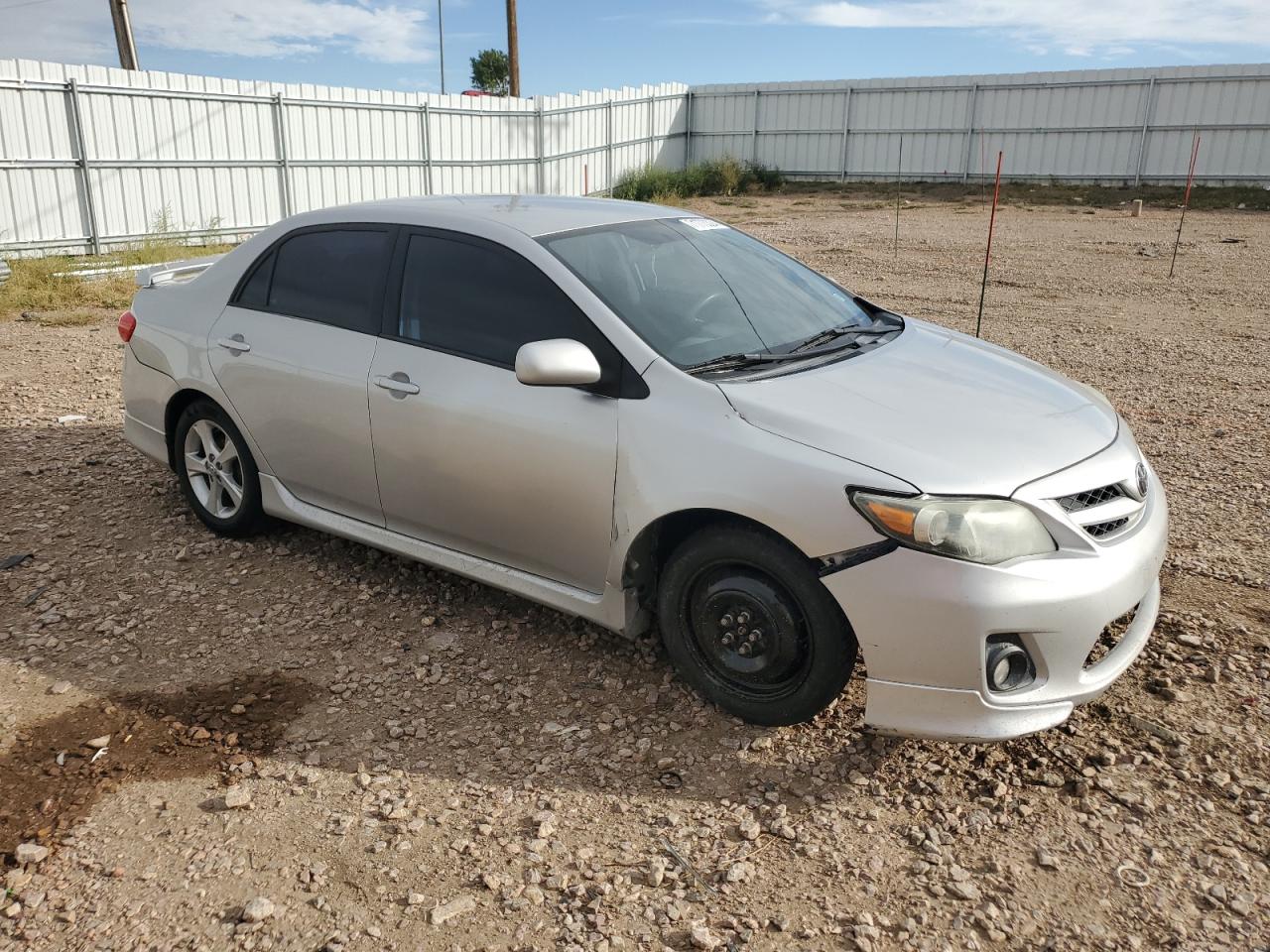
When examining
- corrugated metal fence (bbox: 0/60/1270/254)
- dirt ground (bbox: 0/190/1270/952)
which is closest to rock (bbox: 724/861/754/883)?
dirt ground (bbox: 0/190/1270/952)

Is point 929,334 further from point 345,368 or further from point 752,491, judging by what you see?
point 345,368

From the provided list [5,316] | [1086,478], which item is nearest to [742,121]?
[5,316]

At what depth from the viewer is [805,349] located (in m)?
3.81

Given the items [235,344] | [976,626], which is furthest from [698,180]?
[976,626]

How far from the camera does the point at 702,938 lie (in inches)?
100

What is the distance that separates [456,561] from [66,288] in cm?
1084

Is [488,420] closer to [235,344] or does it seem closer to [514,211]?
[514,211]

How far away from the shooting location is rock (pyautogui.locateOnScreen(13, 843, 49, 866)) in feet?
9.38

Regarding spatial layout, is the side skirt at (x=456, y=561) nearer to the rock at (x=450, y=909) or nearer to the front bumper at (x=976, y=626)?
the front bumper at (x=976, y=626)

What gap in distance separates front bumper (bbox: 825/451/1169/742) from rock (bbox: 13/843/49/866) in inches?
93.5

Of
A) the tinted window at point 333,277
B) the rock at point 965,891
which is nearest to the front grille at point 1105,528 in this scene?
the rock at point 965,891

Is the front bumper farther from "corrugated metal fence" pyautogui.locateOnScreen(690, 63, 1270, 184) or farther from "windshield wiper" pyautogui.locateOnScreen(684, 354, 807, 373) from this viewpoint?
"corrugated metal fence" pyautogui.locateOnScreen(690, 63, 1270, 184)

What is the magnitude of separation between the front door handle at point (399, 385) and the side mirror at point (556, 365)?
0.71 meters

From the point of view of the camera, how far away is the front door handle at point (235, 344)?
4.59 meters
